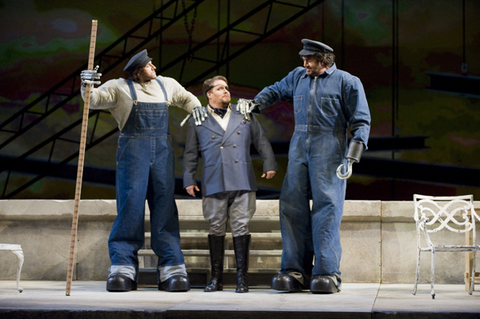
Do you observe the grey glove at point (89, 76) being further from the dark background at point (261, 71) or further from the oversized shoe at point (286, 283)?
the dark background at point (261, 71)

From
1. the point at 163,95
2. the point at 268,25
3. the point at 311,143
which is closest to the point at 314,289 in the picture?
the point at 311,143

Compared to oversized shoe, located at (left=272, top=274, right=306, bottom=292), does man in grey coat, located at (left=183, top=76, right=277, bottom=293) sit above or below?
above

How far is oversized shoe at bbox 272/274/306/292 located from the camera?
14.7 feet

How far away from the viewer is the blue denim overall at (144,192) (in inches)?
183

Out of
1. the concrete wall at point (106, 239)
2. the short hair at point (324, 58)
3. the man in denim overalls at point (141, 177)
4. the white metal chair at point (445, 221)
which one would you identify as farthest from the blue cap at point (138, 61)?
the white metal chair at point (445, 221)

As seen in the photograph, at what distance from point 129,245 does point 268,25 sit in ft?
12.3

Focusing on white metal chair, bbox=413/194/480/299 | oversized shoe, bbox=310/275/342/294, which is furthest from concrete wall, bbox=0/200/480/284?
oversized shoe, bbox=310/275/342/294

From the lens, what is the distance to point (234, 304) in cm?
363

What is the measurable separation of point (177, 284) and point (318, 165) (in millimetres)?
1325

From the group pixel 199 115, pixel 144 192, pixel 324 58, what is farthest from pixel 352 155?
pixel 144 192

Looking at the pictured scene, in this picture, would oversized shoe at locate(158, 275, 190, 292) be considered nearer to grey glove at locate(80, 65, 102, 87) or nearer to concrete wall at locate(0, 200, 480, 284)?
concrete wall at locate(0, 200, 480, 284)

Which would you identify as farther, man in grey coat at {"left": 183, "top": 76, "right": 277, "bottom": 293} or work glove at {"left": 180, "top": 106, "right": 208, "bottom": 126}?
work glove at {"left": 180, "top": 106, "right": 208, "bottom": 126}

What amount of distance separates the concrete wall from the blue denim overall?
90 centimetres

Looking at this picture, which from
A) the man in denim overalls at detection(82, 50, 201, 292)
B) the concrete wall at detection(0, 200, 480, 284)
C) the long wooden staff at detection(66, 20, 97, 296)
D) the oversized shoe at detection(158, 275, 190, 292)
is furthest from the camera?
the concrete wall at detection(0, 200, 480, 284)
